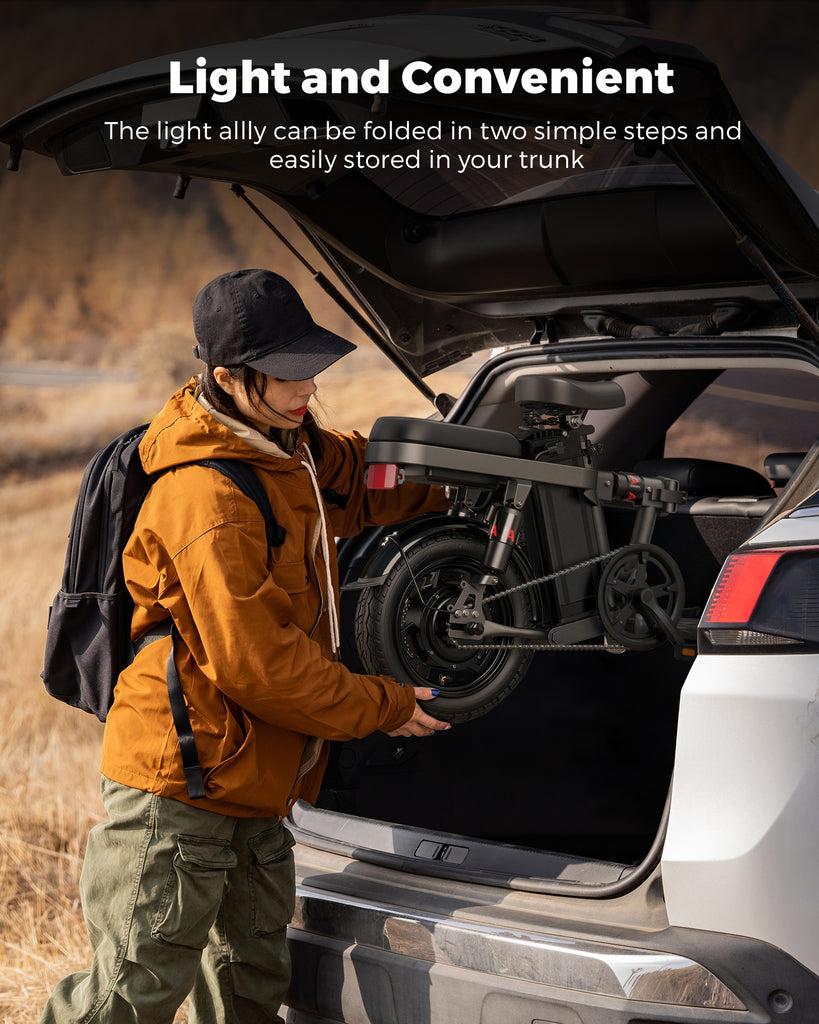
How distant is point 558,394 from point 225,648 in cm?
113

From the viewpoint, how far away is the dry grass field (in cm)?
493

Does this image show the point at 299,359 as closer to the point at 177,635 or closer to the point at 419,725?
the point at 177,635

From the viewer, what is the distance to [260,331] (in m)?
2.59

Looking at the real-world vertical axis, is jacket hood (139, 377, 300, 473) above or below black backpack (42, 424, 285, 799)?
above

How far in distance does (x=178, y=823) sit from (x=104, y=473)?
0.76m

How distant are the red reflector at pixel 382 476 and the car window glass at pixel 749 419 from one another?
134 centimetres

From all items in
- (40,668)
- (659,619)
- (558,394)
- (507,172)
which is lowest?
(40,668)

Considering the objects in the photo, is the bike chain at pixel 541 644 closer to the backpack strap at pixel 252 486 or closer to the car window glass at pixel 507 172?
the backpack strap at pixel 252 486

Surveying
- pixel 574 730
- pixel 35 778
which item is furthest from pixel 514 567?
pixel 35 778

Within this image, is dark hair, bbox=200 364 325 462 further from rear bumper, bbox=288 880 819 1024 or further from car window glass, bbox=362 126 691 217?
rear bumper, bbox=288 880 819 1024

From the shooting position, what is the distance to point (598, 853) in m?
3.66

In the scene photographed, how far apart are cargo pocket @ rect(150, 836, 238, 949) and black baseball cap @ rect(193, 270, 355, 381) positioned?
3.31 feet

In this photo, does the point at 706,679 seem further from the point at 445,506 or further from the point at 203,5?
the point at 203,5

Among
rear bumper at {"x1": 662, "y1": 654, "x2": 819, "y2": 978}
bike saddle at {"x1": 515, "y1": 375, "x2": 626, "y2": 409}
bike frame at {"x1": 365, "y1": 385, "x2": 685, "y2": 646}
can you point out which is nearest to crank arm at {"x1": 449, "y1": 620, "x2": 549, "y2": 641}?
bike frame at {"x1": 365, "y1": 385, "x2": 685, "y2": 646}
